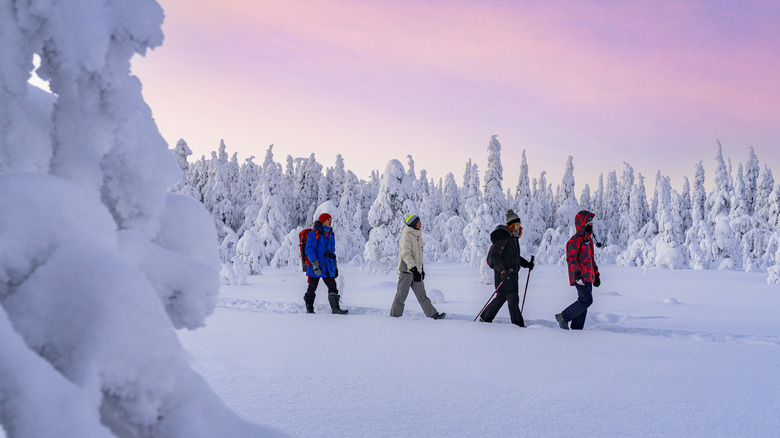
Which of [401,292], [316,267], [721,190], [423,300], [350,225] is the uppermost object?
[721,190]

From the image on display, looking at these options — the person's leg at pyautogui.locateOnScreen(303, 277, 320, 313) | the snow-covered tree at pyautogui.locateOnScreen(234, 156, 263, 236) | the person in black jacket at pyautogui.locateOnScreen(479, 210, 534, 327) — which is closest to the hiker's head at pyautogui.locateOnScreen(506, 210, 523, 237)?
the person in black jacket at pyautogui.locateOnScreen(479, 210, 534, 327)

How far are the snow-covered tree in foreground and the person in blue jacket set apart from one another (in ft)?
20.5

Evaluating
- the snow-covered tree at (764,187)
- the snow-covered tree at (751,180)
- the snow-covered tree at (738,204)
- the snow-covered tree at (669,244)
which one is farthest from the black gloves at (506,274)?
the snow-covered tree at (751,180)

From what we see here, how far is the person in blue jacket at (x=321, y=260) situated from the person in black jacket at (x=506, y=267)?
2.79m

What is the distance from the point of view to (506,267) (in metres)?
7.32

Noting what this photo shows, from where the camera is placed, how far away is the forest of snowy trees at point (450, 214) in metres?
27.6

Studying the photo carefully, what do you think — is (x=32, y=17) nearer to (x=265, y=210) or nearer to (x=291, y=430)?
(x=291, y=430)

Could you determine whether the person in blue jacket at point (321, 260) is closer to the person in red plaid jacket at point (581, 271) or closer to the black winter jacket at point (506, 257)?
the black winter jacket at point (506, 257)

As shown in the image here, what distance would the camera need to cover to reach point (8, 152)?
5.76ft

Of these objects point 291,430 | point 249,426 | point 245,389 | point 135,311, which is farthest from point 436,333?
point 135,311

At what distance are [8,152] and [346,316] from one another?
22.0 ft

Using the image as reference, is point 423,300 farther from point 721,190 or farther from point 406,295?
point 721,190

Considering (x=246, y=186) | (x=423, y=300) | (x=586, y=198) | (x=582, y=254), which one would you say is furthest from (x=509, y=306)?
(x=586, y=198)

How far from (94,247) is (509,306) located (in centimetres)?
658
